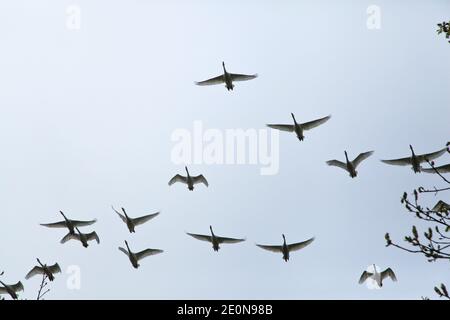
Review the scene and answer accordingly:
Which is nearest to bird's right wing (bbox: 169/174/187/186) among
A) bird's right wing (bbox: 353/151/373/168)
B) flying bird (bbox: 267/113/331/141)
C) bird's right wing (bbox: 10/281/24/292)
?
flying bird (bbox: 267/113/331/141)

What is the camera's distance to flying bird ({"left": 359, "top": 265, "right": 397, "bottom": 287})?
11315 mm

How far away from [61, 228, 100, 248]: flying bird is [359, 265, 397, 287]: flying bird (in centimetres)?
609

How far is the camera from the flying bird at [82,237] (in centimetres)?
1333

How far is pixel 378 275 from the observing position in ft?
38.9

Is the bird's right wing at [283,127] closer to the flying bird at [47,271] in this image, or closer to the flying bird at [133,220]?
the flying bird at [133,220]

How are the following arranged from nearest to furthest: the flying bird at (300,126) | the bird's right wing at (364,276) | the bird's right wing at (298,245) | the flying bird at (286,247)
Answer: the bird's right wing at (364,276) < the flying bird at (286,247) < the bird's right wing at (298,245) < the flying bird at (300,126)

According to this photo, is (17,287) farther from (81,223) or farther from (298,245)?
(298,245)

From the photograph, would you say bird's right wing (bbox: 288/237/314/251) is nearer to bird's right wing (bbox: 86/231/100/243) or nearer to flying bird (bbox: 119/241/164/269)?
flying bird (bbox: 119/241/164/269)

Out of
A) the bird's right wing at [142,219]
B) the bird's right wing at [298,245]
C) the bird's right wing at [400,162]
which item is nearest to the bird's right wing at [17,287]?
the bird's right wing at [142,219]

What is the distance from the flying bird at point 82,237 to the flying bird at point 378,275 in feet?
20.0

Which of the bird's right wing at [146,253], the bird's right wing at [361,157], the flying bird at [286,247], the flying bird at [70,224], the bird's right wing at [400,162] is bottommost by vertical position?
the bird's right wing at [146,253]
